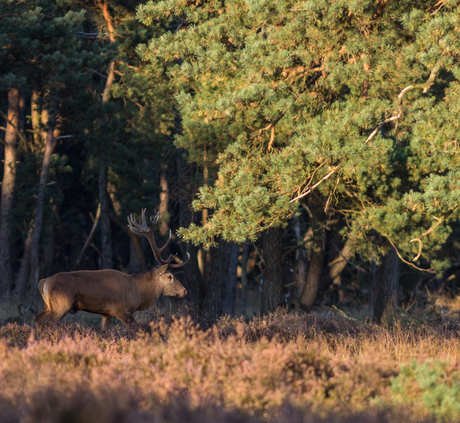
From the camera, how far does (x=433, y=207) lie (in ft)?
35.0

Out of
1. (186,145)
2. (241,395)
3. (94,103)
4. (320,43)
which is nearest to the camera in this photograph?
(241,395)

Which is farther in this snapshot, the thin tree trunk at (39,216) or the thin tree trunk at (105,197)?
the thin tree trunk at (105,197)

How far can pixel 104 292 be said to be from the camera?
36.9ft

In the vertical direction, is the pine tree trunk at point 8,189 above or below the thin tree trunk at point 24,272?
above

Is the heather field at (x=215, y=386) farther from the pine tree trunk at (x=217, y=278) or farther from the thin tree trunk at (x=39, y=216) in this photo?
the thin tree trunk at (x=39, y=216)

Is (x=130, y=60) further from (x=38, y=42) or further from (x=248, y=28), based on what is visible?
(x=248, y=28)

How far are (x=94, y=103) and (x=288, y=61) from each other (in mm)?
11258

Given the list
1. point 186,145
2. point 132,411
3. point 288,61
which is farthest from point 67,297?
point 132,411

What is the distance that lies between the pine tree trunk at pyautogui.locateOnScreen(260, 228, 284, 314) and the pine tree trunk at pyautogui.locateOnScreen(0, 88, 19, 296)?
439 inches

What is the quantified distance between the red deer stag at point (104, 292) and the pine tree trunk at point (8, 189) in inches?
468

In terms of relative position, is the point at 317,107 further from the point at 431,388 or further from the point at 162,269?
the point at 431,388

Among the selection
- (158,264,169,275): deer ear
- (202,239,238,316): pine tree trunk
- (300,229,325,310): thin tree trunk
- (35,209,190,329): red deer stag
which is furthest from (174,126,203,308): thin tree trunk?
(158,264,169,275): deer ear

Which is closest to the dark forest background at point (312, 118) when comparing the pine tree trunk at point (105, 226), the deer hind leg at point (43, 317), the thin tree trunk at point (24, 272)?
the deer hind leg at point (43, 317)

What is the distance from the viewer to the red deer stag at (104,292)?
10645 millimetres
